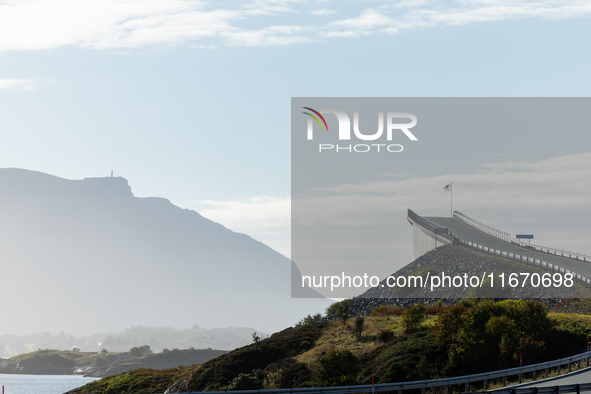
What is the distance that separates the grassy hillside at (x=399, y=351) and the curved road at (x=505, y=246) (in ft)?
71.6

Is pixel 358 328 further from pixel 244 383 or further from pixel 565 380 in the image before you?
pixel 565 380

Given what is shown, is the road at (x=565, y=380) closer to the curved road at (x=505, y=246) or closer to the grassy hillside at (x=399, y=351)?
the grassy hillside at (x=399, y=351)

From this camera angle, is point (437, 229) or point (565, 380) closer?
point (565, 380)

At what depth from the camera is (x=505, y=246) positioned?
84.0 meters

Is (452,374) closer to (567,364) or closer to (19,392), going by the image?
(567,364)

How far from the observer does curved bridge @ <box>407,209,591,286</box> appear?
214 ft

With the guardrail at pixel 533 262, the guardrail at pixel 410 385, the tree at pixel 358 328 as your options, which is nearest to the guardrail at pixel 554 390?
the guardrail at pixel 410 385

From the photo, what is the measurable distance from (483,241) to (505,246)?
5057mm

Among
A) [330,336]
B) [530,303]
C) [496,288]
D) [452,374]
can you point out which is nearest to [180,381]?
[330,336]

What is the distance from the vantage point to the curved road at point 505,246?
64075 millimetres

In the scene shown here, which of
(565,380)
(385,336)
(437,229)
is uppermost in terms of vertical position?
(437,229)

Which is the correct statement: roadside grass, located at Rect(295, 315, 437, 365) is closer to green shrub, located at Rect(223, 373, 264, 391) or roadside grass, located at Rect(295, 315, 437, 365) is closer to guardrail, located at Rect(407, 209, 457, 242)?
green shrub, located at Rect(223, 373, 264, 391)

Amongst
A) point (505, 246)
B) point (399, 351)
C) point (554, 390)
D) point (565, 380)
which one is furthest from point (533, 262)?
point (554, 390)

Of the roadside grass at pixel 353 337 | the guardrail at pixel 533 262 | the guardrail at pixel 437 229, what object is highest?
the guardrail at pixel 437 229
